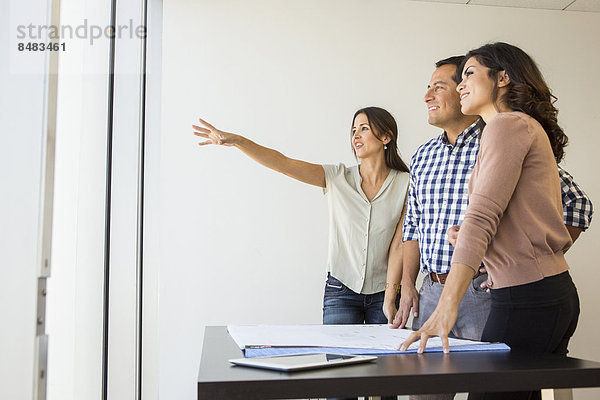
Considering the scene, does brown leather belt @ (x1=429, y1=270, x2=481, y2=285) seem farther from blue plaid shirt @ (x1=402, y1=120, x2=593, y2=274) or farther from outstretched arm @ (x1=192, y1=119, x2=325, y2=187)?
outstretched arm @ (x1=192, y1=119, x2=325, y2=187)

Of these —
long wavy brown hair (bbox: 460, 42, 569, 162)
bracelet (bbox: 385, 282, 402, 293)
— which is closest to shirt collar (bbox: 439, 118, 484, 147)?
long wavy brown hair (bbox: 460, 42, 569, 162)

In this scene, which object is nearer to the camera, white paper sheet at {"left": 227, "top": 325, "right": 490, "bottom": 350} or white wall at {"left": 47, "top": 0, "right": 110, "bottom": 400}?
white paper sheet at {"left": 227, "top": 325, "right": 490, "bottom": 350}

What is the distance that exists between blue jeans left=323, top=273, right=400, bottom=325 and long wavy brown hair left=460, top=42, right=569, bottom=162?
981mm

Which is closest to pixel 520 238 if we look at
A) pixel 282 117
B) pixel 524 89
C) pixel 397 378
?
pixel 524 89

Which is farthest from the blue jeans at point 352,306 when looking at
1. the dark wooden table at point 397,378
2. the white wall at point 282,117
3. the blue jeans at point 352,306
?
the dark wooden table at point 397,378

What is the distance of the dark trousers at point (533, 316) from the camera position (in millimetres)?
1094

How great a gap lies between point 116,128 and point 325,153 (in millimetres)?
1401

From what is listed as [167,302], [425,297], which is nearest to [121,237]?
[167,302]

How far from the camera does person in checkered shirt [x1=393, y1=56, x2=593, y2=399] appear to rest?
1.70 metres

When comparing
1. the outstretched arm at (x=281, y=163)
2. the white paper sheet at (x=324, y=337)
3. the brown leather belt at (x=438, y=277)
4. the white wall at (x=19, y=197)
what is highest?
the outstretched arm at (x=281, y=163)

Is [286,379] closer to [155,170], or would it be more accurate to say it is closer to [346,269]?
[346,269]

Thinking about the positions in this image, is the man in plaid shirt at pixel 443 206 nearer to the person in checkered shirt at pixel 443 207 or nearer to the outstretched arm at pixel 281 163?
the person in checkered shirt at pixel 443 207

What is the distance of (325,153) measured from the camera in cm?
327

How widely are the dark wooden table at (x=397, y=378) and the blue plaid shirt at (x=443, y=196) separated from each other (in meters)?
0.92
